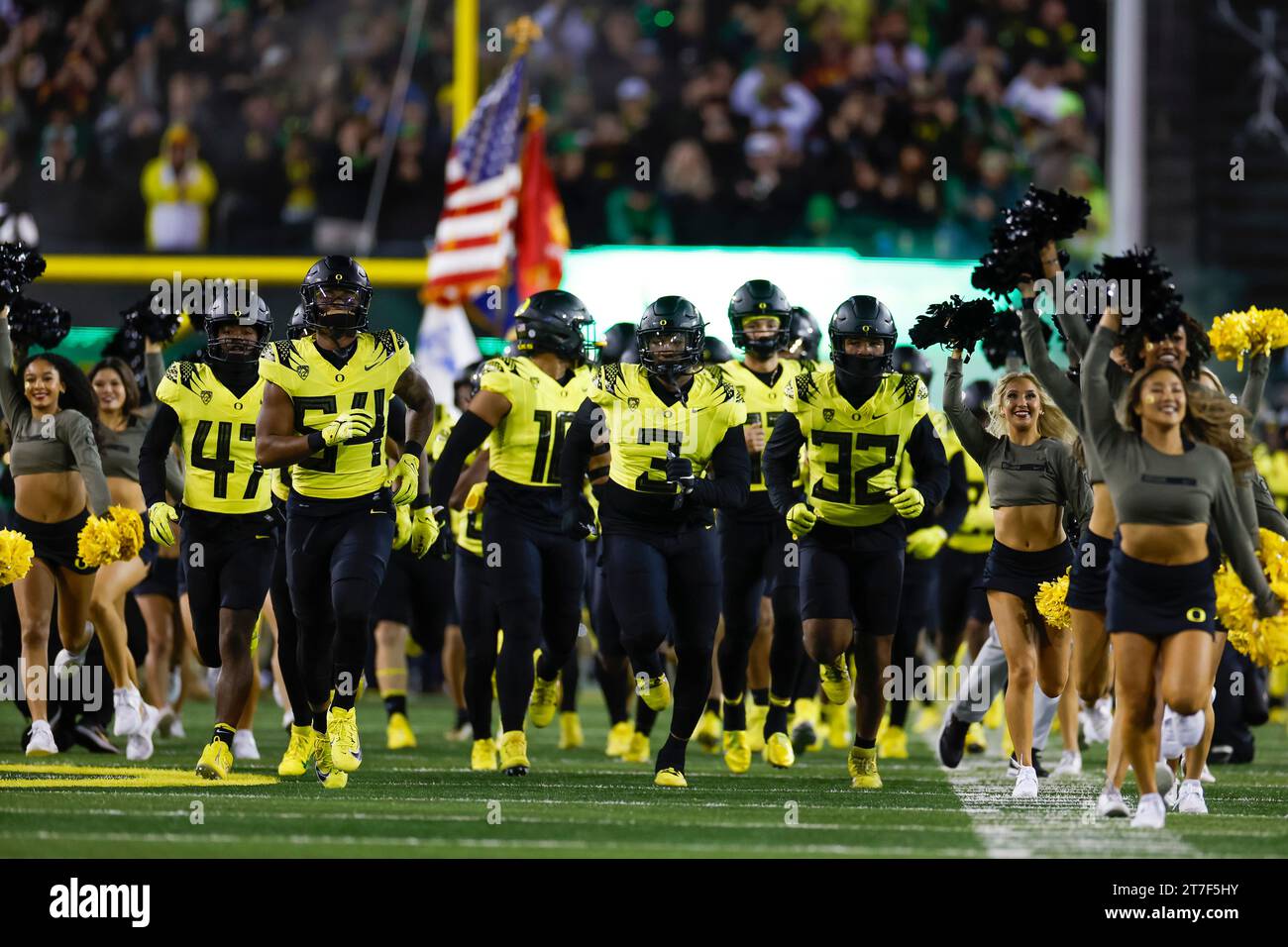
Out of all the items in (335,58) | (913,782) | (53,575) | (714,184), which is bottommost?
(913,782)

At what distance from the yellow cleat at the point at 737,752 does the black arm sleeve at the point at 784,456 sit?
122cm

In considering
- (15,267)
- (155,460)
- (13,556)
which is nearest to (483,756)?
(155,460)

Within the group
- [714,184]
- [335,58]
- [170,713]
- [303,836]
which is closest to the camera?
[303,836]

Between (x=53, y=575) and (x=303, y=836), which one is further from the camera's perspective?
(x=53, y=575)

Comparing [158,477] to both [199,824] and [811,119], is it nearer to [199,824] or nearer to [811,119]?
[199,824]

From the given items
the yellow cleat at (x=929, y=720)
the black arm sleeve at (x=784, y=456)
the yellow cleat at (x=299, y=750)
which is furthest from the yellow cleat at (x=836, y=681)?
the yellow cleat at (x=929, y=720)

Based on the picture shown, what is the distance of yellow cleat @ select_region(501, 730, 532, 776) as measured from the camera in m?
9.21

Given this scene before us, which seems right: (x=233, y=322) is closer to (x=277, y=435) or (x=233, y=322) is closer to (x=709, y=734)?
(x=277, y=435)

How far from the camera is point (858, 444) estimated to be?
8883mm

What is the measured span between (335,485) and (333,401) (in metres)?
0.34

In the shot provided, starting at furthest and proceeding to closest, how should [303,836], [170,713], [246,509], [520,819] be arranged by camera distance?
[170,713] < [246,509] < [520,819] < [303,836]

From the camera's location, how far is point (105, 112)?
840 inches

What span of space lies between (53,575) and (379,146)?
11.5 meters

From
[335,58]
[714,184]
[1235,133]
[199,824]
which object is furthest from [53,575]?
[1235,133]
